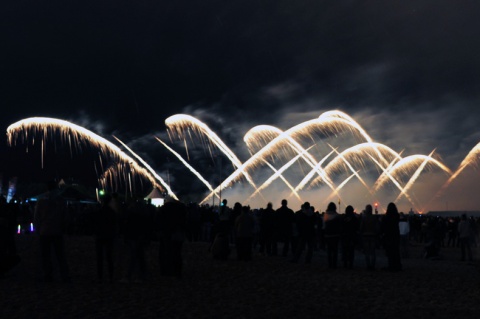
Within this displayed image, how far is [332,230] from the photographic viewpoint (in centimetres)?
1761

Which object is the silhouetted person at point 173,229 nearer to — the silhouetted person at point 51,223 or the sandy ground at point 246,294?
the sandy ground at point 246,294

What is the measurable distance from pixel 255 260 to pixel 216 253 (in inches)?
52.9

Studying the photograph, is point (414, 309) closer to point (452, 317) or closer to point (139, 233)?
point (452, 317)

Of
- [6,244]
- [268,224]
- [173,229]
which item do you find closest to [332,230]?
[268,224]

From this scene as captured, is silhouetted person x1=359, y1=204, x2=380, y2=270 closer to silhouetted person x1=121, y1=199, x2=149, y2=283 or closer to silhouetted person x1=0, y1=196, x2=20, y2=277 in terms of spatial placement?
silhouetted person x1=121, y1=199, x2=149, y2=283

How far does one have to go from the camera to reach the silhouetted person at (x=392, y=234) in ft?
58.5

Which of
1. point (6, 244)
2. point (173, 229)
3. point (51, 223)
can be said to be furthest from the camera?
point (173, 229)

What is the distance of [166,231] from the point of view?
13.9 metres

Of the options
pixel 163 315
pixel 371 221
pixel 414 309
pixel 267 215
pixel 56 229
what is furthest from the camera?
pixel 267 215

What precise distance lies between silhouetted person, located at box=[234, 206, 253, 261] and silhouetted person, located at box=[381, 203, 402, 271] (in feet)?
13.4

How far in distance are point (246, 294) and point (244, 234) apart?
25.4ft

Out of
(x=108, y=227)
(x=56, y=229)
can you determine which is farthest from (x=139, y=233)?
(x=56, y=229)

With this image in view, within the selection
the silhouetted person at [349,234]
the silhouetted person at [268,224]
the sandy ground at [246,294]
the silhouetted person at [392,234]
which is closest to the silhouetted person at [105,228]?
the sandy ground at [246,294]

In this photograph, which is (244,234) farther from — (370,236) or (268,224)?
(370,236)
